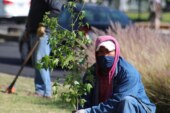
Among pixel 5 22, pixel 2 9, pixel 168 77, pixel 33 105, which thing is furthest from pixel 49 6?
pixel 5 22

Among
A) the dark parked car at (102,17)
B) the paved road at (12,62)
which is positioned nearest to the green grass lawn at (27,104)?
the paved road at (12,62)

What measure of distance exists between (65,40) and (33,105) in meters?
2.58

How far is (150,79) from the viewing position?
806cm

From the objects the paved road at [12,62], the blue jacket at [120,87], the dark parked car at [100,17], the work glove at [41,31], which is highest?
the blue jacket at [120,87]

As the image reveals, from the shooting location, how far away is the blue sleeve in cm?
585

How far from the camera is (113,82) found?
5934mm

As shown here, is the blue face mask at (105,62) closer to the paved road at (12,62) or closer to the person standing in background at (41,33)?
the person standing in background at (41,33)

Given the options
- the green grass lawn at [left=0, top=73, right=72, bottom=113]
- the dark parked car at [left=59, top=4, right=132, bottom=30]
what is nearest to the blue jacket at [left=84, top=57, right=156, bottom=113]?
the green grass lawn at [left=0, top=73, right=72, bottom=113]

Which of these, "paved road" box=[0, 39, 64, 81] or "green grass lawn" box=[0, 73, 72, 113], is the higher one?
"green grass lawn" box=[0, 73, 72, 113]

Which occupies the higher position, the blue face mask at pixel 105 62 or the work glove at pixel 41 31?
the blue face mask at pixel 105 62

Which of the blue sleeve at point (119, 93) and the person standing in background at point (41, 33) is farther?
the person standing in background at point (41, 33)

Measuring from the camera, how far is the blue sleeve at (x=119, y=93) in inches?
230

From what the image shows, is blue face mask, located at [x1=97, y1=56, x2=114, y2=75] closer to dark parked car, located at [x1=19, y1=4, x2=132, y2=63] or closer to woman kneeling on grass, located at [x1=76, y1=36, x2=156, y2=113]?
woman kneeling on grass, located at [x1=76, y1=36, x2=156, y2=113]

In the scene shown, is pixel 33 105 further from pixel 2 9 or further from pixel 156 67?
pixel 2 9
